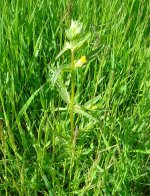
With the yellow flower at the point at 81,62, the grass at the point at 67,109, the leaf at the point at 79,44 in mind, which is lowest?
the grass at the point at 67,109

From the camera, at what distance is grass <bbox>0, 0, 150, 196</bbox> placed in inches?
40.3

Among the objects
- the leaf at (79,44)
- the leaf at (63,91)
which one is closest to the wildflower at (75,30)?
the leaf at (79,44)

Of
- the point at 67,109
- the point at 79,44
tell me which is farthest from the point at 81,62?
the point at 67,109

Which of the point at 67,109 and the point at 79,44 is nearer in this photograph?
the point at 79,44

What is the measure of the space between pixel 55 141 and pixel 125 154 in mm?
207

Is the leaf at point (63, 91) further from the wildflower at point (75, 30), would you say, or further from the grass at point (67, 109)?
the wildflower at point (75, 30)

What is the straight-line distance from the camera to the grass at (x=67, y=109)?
1.02 meters

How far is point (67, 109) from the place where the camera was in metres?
1.11

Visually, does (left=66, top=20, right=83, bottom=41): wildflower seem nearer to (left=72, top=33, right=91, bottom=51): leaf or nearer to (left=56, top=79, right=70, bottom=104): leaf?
(left=72, top=33, right=91, bottom=51): leaf

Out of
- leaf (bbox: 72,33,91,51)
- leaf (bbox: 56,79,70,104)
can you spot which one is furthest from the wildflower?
leaf (bbox: 56,79,70,104)

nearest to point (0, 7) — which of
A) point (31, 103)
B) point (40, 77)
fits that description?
point (40, 77)

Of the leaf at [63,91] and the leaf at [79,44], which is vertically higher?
the leaf at [79,44]

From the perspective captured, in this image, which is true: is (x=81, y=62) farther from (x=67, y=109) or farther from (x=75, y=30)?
(x=67, y=109)

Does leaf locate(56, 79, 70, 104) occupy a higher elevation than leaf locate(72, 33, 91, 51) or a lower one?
lower
